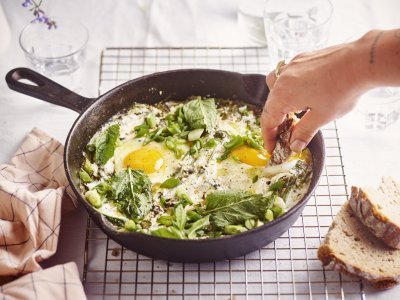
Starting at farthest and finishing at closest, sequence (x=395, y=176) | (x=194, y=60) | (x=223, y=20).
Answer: (x=223, y=20) < (x=194, y=60) < (x=395, y=176)

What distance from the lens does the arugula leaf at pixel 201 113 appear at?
3559 millimetres

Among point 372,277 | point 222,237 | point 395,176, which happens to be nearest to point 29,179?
point 222,237

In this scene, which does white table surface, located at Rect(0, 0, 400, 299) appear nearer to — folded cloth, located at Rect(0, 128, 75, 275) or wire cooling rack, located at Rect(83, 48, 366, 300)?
folded cloth, located at Rect(0, 128, 75, 275)

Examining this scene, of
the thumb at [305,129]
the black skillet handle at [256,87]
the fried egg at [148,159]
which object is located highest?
the thumb at [305,129]

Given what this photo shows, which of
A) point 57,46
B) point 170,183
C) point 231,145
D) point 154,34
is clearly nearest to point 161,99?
point 231,145

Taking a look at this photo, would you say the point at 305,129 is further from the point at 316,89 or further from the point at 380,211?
the point at 380,211

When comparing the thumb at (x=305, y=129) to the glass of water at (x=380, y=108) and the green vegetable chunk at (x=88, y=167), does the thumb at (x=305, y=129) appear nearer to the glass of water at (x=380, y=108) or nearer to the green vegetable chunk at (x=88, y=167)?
the glass of water at (x=380, y=108)

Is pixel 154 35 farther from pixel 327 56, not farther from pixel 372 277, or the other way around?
pixel 372 277

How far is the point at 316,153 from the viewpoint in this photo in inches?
129

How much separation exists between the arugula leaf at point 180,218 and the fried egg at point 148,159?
0.35 meters

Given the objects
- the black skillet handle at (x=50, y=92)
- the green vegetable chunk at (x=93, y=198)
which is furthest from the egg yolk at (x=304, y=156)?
the black skillet handle at (x=50, y=92)

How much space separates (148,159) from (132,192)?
30 centimetres

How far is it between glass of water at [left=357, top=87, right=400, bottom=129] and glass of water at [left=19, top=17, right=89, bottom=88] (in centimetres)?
207

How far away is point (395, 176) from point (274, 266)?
1.10 metres
